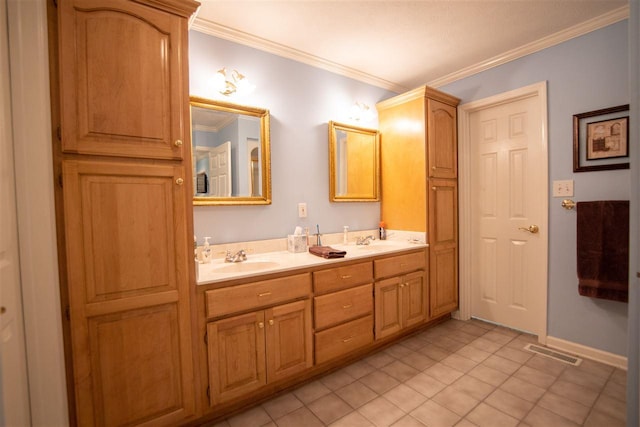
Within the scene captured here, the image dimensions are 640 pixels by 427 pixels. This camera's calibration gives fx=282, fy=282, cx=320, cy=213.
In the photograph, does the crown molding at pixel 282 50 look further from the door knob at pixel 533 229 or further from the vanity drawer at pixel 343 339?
the vanity drawer at pixel 343 339

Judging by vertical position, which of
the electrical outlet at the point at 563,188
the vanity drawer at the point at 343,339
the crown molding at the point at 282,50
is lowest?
the vanity drawer at the point at 343,339

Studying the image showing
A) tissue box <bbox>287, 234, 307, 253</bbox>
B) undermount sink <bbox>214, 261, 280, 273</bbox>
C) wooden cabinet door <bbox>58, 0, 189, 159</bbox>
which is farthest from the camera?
tissue box <bbox>287, 234, 307, 253</bbox>

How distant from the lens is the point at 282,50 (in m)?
2.27

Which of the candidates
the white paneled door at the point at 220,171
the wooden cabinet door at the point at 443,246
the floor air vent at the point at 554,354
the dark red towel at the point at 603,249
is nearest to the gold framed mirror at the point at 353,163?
the wooden cabinet door at the point at 443,246

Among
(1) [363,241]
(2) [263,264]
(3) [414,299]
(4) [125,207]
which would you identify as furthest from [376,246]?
(4) [125,207]

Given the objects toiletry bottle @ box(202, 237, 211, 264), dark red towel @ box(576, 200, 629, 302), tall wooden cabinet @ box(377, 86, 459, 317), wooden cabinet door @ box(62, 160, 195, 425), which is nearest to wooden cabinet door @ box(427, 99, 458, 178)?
tall wooden cabinet @ box(377, 86, 459, 317)

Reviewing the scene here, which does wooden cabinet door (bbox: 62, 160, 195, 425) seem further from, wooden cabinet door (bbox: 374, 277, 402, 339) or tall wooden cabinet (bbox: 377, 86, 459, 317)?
tall wooden cabinet (bbox: 377, 86, 459, 317)

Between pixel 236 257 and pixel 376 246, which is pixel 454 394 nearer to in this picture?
pixel 376 246

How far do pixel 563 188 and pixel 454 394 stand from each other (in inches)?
69.0

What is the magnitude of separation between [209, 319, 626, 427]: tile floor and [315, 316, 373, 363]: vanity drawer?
0.18m

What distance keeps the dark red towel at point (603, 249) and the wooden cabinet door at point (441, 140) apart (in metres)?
1.02

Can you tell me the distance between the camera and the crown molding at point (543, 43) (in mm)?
1960

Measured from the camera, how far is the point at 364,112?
275 cm

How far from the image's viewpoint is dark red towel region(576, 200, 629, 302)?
1909 mm
